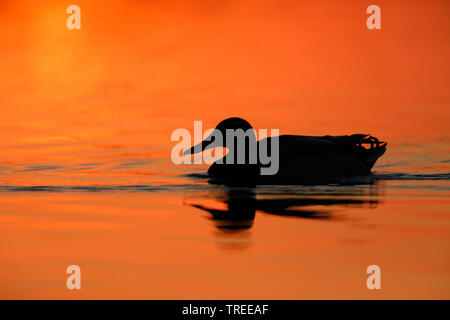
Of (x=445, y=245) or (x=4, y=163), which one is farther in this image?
(x=4, y=163)

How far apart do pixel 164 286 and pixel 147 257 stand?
88 centimetres

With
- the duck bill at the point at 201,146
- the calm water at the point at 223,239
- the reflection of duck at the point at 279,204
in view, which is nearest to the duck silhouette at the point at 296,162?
the duck bill at the point at 201,146

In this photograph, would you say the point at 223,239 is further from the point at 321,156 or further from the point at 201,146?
the point at 201,146

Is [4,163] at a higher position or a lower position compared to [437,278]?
higher

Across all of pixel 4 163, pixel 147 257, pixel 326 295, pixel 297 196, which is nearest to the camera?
pixel 326 295

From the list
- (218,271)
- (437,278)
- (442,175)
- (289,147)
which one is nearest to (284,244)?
(218,271)

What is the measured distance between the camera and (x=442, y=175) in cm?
1369

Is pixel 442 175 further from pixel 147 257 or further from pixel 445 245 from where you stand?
pixel 147 257

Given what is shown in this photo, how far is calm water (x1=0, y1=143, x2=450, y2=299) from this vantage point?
220 inches

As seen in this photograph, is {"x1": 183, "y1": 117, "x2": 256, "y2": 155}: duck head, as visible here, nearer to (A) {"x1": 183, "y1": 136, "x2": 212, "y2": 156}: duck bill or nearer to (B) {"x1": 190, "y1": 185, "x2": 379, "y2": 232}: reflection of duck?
(A) {"x1": 183, "y1": 136, "x2": 212, "y2": 156}: duck bill

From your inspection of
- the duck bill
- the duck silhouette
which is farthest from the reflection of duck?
the duck bill

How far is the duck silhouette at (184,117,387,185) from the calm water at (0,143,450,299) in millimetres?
723

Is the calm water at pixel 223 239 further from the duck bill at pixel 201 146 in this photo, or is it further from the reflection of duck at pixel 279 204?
the duck bill at pixel 201 146

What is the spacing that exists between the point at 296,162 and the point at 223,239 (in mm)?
5592
